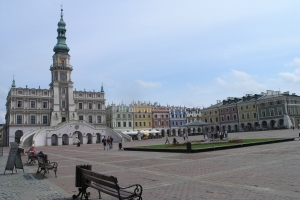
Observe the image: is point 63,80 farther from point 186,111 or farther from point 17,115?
point 186,111

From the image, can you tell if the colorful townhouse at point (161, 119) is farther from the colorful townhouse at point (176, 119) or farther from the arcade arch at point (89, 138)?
the arcade arch at point (89, 138)

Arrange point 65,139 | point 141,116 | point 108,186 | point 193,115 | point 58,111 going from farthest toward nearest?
point 193,115, point 141,116, point 58,111, point 65,139, point 108,186

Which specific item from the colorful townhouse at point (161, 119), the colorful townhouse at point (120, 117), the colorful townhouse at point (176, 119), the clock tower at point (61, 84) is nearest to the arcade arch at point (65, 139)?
the clock tower at point (61, 84)

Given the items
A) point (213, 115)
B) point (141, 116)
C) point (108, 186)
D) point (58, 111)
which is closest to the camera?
point (108, 186)

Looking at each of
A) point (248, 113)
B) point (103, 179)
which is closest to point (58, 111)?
point (248, 113)

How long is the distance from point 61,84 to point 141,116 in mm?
33037

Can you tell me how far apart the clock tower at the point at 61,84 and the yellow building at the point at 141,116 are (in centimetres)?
2676

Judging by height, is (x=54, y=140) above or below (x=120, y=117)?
below

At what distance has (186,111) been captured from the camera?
107 metres

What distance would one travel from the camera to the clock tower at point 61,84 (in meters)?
67.8

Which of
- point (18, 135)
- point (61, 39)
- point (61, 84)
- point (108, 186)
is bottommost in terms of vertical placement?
point (108, 186)

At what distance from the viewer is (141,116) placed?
9269 cm

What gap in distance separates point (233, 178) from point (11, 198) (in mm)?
7282

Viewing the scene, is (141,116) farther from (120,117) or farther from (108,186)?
(108,186)
